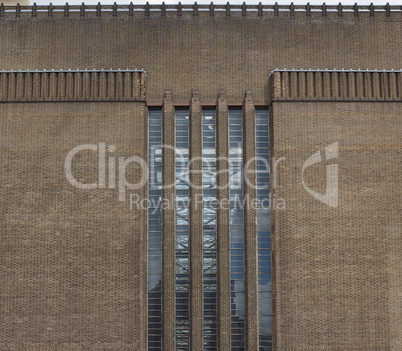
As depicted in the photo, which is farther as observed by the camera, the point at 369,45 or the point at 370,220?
the point at 369,45

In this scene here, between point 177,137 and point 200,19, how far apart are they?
5.79 meters

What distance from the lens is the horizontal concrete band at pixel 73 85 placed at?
23406 mm

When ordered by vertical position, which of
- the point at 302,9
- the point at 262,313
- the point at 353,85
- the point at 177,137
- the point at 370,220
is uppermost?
the point at 302,9

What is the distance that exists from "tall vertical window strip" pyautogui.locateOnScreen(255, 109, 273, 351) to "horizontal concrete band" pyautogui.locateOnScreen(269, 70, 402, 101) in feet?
4.98

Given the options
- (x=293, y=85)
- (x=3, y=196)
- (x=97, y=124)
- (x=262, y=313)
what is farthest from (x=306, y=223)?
(x=3, y=196)

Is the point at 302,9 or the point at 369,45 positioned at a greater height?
the point at 302,9

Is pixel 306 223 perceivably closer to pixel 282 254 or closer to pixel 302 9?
pixel 282 254

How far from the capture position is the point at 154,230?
2308cm

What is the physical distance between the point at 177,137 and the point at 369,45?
10101mm

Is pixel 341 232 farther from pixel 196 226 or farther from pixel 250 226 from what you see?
pixel 196 226

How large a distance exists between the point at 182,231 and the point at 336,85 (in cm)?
964

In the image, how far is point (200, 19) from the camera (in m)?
24.6

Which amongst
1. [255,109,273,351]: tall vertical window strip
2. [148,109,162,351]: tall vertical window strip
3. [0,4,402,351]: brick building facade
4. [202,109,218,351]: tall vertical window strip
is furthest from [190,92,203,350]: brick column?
[255,109,273,351]: tall vertical window strip

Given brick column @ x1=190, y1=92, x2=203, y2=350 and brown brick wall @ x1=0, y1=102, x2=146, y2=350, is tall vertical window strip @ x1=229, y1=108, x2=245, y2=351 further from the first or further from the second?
brown brick wall @ x1=0, y1=102, x2=146, y2=350
